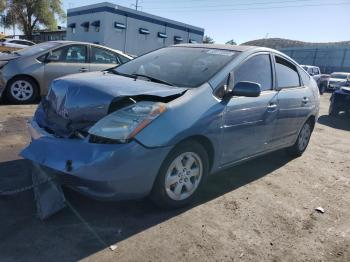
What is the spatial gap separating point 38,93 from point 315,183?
20.8 ft

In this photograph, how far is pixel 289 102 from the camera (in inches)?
203

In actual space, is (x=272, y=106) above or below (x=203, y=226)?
above

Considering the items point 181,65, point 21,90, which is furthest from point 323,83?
point 181,65

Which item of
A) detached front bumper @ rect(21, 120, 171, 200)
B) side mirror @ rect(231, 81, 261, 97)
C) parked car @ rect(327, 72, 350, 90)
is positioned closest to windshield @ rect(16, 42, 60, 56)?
detached front bumper @ rect(21, 120, 171, 200)

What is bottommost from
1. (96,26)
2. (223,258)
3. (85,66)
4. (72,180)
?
(223,258)

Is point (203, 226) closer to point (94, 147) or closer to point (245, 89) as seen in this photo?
point (94, 147)

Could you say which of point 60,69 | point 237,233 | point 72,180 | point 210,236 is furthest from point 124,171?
point 60,69

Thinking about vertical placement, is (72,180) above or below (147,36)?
below

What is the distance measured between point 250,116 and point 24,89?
590 centimetres

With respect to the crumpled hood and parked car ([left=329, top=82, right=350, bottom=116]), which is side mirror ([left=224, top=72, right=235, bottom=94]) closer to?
the crumpled hood

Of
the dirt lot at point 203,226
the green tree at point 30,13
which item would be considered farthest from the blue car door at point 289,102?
the green tree at point 30,13

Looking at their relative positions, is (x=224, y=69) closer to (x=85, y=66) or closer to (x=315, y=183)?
(x=315, y=183)

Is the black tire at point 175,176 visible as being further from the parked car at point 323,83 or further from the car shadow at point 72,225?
the parked car at point 323,83

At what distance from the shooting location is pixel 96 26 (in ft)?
116
